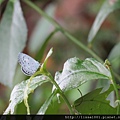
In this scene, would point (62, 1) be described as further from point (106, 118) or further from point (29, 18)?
point (106, 118)

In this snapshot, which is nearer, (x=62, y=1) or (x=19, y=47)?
(x=19, y=47)

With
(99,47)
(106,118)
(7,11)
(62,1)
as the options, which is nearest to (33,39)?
(99,47)

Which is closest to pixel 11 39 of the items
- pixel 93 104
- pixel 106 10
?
pixel 106 10

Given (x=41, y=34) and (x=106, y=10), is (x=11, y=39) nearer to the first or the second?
(x=106, y=10)

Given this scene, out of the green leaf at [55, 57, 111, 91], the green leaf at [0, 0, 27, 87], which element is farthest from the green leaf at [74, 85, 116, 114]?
the green leaf at [0, 0, 27, 87]

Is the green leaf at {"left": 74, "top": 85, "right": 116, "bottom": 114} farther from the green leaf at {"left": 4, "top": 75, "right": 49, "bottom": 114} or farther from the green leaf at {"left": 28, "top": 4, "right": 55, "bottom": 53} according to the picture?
the green leaf at {"left": 28, "top": 4, "right": 55, "bottom": 53}
